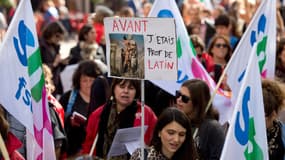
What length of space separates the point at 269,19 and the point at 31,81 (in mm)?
2779

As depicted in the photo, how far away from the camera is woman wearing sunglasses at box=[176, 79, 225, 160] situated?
656cm

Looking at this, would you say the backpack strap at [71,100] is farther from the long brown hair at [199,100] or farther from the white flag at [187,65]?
the long brown hair at [199,100]

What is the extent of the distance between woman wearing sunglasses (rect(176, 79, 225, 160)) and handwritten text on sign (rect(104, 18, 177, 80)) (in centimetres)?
60

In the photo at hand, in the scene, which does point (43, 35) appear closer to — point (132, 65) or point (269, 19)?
point (269, 19)

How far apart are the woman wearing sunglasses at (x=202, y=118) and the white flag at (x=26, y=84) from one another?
105cm

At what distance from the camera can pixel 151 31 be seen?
A: 248 inches

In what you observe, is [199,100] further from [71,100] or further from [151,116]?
[71,100]

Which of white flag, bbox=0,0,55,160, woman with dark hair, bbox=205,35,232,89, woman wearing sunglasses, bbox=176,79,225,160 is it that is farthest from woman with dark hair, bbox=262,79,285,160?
woman with dark hair, bbox=205,35,232,89

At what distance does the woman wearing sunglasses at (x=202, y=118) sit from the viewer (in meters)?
6.56

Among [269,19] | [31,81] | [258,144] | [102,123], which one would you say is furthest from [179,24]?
[258,144]

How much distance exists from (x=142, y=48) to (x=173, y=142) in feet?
2.32

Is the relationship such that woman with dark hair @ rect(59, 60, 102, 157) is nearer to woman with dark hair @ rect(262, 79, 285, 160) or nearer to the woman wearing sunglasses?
the woman wearing sunglasses

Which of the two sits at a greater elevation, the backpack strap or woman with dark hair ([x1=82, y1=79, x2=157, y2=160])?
woman with dark hair ([x1=82, y1=79, x2=157, y2=160])

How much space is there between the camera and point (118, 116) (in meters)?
7.11
